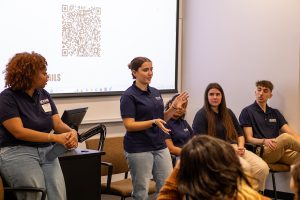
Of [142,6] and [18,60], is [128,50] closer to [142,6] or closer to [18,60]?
[142,6]

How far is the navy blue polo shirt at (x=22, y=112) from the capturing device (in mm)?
3219

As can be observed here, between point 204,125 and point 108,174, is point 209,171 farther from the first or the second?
point 204,125

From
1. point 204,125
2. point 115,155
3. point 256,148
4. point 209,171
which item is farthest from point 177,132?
point 209,171

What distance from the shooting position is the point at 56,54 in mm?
4902

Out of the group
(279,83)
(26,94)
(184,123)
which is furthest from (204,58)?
(26,94)

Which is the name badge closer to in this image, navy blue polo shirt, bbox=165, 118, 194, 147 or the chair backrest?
the chair backrest

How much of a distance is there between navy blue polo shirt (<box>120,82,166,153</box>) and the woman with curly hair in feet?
2.32

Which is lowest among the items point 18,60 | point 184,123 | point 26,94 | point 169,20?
point 184,123

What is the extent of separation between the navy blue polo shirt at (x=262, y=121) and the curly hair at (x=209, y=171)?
12.0ft

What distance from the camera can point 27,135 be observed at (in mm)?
3195

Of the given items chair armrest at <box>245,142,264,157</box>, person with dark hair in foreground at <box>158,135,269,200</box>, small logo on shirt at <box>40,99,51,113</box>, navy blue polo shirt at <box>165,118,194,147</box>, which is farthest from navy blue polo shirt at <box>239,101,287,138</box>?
person with dark hair in foreground at <box>158,135,269,200</box>

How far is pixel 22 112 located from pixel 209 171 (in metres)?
1.83

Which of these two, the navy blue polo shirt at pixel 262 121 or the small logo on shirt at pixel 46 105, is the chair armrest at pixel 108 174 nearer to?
the small logo on shirt at pixel 46 105

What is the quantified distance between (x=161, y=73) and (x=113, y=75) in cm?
69
